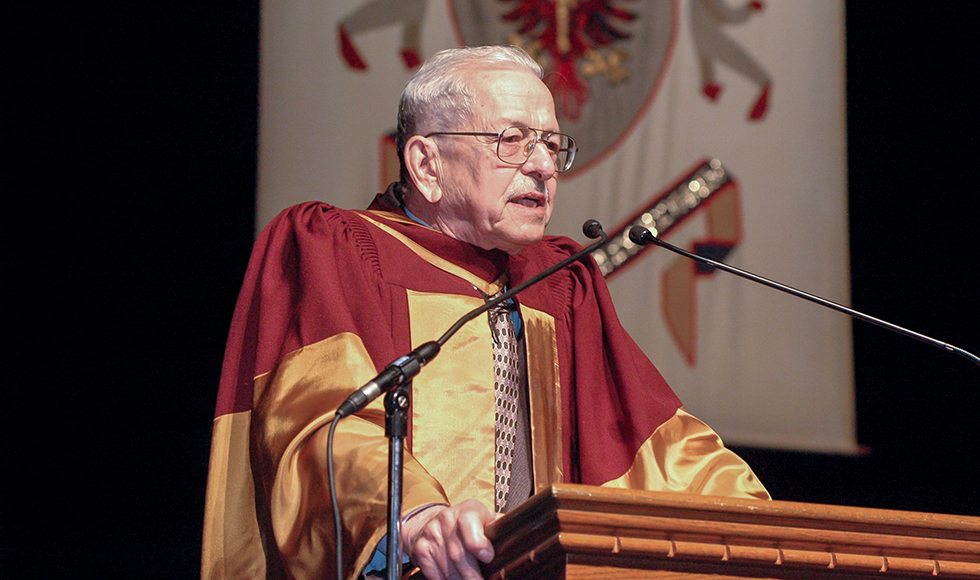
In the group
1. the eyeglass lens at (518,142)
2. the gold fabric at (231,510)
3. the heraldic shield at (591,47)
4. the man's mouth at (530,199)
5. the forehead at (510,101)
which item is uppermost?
the heraldic shield at (591,47)

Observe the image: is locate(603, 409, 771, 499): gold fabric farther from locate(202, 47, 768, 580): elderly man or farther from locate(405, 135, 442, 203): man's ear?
locate(405, 135, 442, 203): man's ear

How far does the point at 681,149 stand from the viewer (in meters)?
4.21

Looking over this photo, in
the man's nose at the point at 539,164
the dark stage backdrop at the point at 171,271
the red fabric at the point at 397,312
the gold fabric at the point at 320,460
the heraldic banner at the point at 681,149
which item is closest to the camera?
the gold fabric at the point at 320,460

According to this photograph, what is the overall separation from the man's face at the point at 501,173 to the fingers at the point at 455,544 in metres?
0.96

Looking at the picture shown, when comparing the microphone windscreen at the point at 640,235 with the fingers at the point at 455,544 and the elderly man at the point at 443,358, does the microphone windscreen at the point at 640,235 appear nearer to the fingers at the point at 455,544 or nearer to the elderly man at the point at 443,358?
the elderly man at the point at 443,358

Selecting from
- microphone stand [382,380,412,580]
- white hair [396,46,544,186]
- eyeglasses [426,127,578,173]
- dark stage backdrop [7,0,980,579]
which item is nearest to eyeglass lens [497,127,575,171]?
eyeglasses [426,127,578,173]

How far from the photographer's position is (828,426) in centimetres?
396

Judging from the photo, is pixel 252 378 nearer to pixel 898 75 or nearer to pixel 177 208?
pixel 177 208

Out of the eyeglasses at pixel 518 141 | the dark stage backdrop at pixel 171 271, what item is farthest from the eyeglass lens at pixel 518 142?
the dark stage backdrop at pixel 171 271

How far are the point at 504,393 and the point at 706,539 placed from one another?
0.93 meters

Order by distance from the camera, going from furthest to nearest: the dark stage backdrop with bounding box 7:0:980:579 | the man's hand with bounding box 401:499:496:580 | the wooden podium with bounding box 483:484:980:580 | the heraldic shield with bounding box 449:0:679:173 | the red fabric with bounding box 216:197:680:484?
the heraldic shield with bounding box 449:0:679:173 → the dark stage backdrop with bounding box 7:0:980:579 → the red fabric with bounding box 216:197:680:484 → the man's hand with bounding box 401:499:496:580 → the wooden podium with bounding box 483:484:980:580

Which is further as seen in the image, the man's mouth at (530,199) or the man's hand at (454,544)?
the man's mouth at (530,199)

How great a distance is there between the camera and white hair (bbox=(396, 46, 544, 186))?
8.53 feet

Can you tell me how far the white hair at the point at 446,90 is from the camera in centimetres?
260
